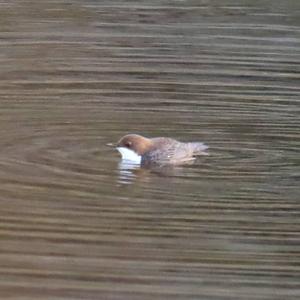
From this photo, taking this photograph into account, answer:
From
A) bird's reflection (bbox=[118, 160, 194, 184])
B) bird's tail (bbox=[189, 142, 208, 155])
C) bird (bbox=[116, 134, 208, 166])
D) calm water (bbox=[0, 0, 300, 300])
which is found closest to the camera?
calm water (bbox=[0, 0, 300, 300])

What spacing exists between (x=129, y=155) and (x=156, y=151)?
7.0 inches

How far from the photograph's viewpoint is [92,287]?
23.6 ft

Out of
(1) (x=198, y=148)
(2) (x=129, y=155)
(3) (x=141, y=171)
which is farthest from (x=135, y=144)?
(1) (x=198, y=148)

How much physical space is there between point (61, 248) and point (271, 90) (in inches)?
156

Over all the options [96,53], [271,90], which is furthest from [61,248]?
[96,53]

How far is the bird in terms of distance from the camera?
9.24 meters

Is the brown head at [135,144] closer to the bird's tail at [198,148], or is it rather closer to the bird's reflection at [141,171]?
the bird's reflection at [141,171]

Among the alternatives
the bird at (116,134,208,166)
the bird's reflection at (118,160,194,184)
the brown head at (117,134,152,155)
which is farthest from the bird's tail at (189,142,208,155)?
the brown head at (117,134,152,155)

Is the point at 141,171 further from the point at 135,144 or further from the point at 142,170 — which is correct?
the point at 135,144

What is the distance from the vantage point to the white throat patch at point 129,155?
9.26 meters

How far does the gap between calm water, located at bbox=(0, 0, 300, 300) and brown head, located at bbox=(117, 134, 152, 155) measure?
0.15 meters

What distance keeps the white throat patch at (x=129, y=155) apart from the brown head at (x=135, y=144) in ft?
0.07

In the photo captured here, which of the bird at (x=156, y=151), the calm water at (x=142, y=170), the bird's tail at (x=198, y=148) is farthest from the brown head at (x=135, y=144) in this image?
the bird's tail at (x=198, y=148)

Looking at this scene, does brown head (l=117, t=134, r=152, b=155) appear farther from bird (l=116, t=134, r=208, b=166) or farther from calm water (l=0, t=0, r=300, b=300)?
calm water (l=0, t=0, r=300, b=300)
